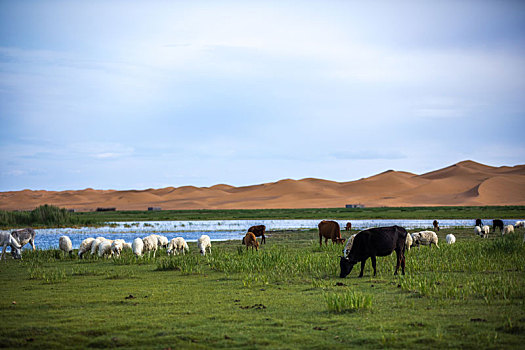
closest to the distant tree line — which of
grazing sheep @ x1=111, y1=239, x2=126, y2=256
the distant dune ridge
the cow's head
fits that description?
grazing sheep @ x1=111, y1=239, x2=126, y2=256

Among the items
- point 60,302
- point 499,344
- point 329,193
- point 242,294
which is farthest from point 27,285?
point 329,193

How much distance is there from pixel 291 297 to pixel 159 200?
144m

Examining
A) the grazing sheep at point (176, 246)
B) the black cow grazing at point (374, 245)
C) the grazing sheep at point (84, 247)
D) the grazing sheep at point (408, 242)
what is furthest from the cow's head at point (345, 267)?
the grazing sheep at point (84, 247)

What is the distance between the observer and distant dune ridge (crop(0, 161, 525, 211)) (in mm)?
114125

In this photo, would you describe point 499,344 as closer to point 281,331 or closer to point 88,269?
point 281,331

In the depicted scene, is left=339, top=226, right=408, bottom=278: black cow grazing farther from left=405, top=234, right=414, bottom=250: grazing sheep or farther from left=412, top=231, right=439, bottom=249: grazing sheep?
left=412, top=231, right=439, bottom=249: grazing sheep

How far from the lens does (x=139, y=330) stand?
8.74 metres

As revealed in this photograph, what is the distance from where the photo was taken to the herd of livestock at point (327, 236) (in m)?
15.0

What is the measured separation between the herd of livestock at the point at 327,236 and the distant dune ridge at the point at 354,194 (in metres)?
87.8

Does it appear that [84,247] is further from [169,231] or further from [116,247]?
Answer: [169,231]

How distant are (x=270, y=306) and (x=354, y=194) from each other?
423ft

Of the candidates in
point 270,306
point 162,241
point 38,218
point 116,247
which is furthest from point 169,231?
point 270,306

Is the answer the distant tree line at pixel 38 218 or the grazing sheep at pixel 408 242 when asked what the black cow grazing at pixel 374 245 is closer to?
the grazing sheep at pixel 408 242

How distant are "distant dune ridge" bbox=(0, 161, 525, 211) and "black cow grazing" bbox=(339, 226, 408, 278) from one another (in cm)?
9740
